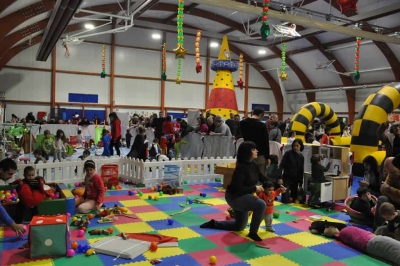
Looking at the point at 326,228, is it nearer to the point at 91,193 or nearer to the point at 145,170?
the point at 91,193

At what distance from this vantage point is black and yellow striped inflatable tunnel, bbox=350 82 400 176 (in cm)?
948

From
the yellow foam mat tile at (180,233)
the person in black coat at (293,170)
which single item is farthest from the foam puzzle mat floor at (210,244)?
the person in black coat at (293,170)

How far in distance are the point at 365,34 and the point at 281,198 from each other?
9672 mm

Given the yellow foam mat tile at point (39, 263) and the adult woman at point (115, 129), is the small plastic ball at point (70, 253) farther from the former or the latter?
the adult woman at point (115, 129)

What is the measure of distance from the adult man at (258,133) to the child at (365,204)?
5.05 feet

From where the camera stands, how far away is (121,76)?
2188 centimetres

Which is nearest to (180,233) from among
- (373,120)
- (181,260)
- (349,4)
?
(181,260)

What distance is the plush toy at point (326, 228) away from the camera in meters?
4.77

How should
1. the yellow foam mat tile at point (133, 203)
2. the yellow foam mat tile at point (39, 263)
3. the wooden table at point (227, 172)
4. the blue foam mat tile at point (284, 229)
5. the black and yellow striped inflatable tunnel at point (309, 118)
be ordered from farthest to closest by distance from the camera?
1. the black and yellow striped inflatable tunnel at point (309, 118)
2. the wooden table at point (227, 172)
3. the yellow foam mat tile at point (133, 203)
4. the blue foam mat tile at point (284, 229)
5. the yellow foam mat tile at point (39, 263)

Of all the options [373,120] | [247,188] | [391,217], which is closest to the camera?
[391,217]

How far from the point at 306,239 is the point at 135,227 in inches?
93.4

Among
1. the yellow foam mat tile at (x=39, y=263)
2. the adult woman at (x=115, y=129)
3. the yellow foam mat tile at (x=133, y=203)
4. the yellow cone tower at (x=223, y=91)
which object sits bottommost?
the yellow foam mat tile at (x=39, y=263)

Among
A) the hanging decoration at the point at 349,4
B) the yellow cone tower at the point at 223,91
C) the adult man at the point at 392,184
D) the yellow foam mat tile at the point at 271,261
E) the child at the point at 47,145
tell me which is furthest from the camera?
the yellow cone tower at the point at 223,91

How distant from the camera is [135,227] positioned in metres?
4.92
